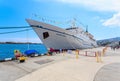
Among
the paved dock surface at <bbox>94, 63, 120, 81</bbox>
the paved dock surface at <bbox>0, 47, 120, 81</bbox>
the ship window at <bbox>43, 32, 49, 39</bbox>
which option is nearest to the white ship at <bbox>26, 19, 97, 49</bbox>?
the ship window at <bbox>43, 32, 49, 39</bbox>

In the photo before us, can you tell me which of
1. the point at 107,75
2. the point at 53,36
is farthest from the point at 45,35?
the point at 107,75

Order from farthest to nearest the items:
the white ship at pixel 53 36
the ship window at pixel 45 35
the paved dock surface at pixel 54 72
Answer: the ship window at pixel 45 35, the white ship at pixel 53 36, the paved dock surface at pixel 54 72

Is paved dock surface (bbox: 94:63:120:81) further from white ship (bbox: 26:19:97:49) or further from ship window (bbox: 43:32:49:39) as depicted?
ship window (bbox: 43:32:49:39)

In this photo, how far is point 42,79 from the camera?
22.5 feet

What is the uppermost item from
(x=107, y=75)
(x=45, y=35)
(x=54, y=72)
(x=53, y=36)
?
(x=45, y=35)

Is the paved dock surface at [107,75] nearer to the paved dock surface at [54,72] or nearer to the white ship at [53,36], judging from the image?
the paved dock surface at [54,72]

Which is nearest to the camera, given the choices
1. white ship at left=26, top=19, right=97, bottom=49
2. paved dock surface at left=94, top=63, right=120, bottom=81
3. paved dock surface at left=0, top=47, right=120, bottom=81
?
paved dock surface at left=0, top=47, right=120, bottom=81

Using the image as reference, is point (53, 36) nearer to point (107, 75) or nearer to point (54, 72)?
point (54, 72)

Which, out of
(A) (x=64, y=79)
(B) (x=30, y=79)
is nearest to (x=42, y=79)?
(B) (x=30, y=79)

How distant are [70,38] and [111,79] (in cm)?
2403

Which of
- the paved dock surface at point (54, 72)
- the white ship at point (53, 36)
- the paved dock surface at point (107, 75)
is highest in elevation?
the white ship at point (53, 36)

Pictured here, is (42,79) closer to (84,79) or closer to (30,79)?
(30,79)

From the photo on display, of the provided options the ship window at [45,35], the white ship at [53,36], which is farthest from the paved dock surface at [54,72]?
the ship window at [45,35]

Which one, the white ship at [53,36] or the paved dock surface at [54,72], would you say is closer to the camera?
the paved dock surface at [54,72]
